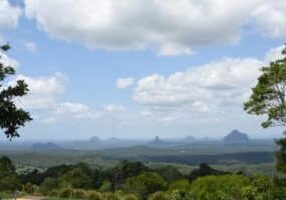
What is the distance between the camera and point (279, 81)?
27766mm

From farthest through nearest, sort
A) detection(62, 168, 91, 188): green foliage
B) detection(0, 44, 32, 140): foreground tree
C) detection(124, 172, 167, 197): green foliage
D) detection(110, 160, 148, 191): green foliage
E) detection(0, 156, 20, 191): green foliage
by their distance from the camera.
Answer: detection(110, 160, 148, 191): green foliage, detection(62, 168, 91, 188): green foliage, detection(124, 172, 167, 197): green foliage, detection(0, 156, 20, 191): green foliage, detection(0, 44, 32, 140): foreground tree

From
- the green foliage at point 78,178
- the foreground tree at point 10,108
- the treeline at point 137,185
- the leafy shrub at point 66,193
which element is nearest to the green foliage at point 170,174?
the treeline at point 137,185

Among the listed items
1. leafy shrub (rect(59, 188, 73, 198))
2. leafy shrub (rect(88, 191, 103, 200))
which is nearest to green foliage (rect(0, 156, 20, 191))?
leafy shrub (rect(88, 191, 103, 200))

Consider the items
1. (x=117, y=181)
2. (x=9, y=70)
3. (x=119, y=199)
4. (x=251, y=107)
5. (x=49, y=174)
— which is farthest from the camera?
(x=49, y=174)

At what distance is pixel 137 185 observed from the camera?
244 ft

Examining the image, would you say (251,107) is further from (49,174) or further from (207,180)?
Answer: (49,174)

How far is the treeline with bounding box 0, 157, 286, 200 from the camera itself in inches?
1294

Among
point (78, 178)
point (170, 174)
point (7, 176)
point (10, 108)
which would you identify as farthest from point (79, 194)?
point (170, 174)

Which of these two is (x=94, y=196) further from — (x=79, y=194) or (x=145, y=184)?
(x=145, y=184)

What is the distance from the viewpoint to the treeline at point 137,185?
3288cm

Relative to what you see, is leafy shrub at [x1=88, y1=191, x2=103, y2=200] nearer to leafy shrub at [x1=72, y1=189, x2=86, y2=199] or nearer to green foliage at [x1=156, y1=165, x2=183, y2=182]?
leafy shrub at [x1=72, y1=189, x2=86, y2=199]

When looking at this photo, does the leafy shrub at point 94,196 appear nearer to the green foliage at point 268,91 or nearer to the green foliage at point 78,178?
the green foliage at point 268,91

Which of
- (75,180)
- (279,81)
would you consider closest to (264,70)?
(279,81)

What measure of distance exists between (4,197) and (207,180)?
115 feet
